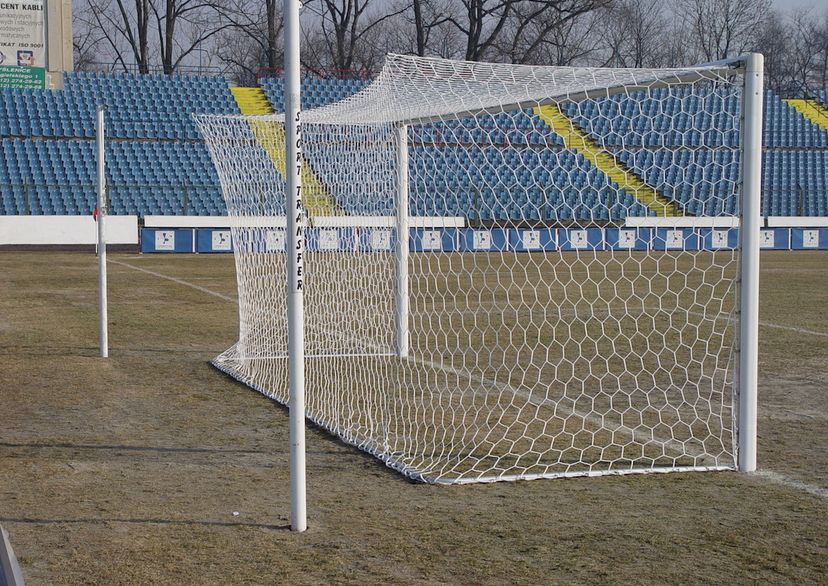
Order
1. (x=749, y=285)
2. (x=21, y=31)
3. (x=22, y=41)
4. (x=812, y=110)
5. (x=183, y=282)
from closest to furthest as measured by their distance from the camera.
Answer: (x=749, y=285)
(x=183, y=282)
(x=21, y=31)
(x=22, y=41)
(x=812, y=110)

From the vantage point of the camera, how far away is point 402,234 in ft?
26.9

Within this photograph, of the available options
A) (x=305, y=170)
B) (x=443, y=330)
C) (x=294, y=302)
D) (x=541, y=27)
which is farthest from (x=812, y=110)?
(x=294, y=302)

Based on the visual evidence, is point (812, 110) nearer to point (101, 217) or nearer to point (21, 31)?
point (21, 31)

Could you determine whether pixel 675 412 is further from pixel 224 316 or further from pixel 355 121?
pixel 224 316

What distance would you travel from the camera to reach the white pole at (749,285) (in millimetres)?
5652

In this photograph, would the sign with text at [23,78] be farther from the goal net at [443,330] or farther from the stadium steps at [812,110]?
the stadium steps at [812,110]

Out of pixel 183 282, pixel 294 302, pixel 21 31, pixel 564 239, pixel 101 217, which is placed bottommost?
pixel 183 282

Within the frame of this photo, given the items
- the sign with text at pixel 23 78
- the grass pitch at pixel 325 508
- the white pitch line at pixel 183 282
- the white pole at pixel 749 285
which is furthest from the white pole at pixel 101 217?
the sign with text at pixel 23 78

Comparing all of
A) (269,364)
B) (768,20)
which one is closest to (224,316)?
(269,364)

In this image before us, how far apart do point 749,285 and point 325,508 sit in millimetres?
2531

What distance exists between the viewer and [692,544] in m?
4.40

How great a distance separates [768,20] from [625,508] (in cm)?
5610

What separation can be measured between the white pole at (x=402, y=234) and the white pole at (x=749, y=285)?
9.34 ft

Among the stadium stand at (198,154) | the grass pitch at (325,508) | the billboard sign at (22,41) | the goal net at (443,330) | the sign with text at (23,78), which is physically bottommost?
the grass pitch at (325,508)
